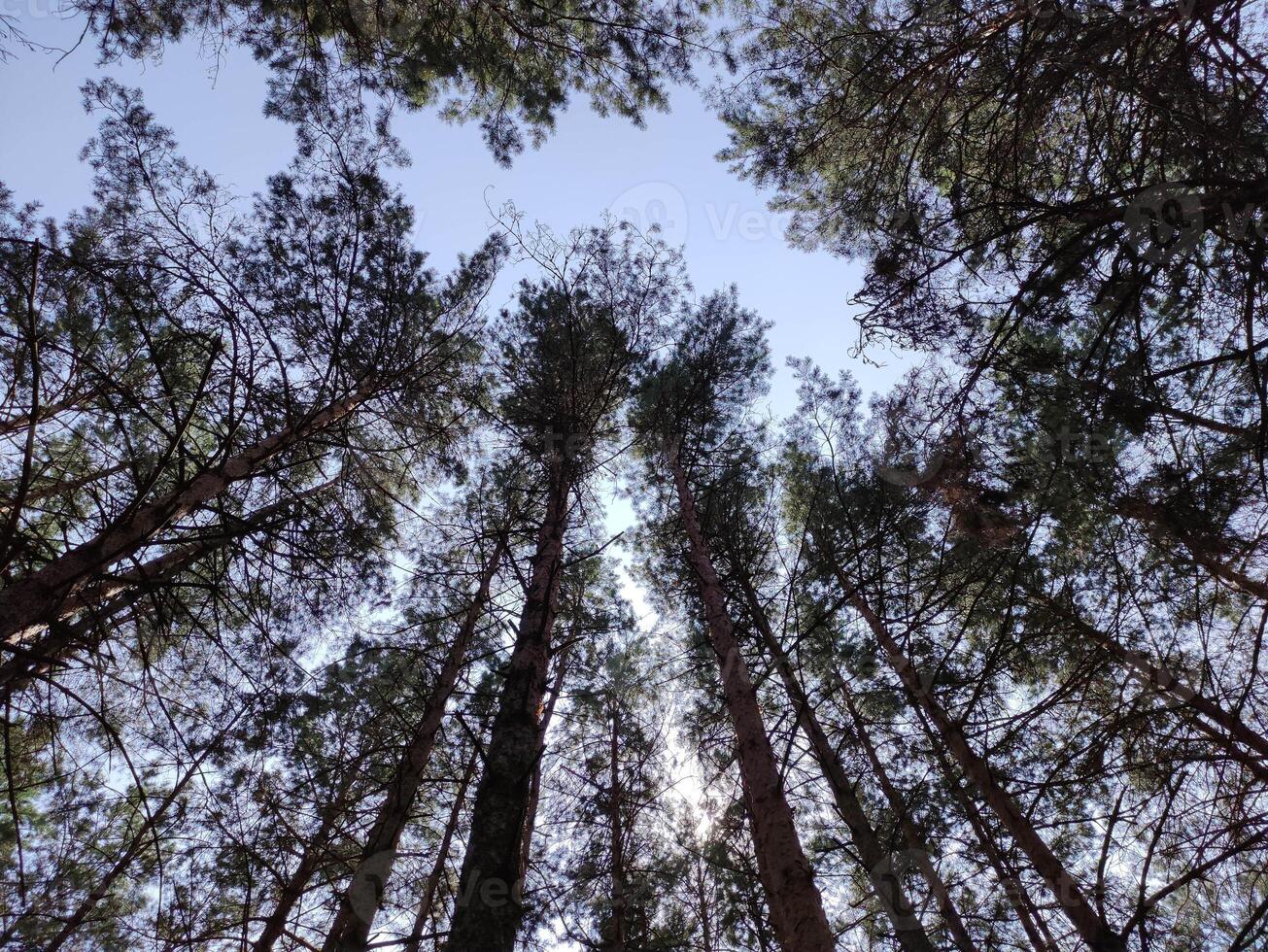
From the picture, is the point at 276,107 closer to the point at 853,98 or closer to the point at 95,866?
the point at 853,98

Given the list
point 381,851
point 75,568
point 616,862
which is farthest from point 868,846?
point 75,568

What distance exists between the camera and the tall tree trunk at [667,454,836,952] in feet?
11.7

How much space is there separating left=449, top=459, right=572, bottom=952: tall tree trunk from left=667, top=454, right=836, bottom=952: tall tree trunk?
1.52 meters

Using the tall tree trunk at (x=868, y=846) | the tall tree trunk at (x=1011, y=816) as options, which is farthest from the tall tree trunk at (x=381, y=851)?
the tall tree trunk at (x=1011, y=816)

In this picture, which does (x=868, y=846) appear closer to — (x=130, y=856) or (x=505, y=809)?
(x=505, y=809)

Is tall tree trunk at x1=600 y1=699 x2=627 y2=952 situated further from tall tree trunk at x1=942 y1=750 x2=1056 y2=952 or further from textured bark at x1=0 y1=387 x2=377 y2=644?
textured bark at x1=0 y1=387 x2=377 y2=644

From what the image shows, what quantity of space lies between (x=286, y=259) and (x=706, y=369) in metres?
5.64

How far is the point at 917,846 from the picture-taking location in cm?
683

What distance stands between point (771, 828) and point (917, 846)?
3.93 metres

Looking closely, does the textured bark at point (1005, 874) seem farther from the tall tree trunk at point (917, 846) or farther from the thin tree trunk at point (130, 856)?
the thin tree trunk at point (130, 856)

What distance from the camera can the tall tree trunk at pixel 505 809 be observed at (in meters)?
2.96

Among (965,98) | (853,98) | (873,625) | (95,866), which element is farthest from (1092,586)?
(95,866)

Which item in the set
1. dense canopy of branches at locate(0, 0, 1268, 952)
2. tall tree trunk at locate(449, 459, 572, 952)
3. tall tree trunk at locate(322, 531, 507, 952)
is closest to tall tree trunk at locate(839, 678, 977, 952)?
dense canopy of branches at locate(0, 0, 1268, 952)

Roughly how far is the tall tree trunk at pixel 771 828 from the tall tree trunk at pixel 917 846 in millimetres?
927
